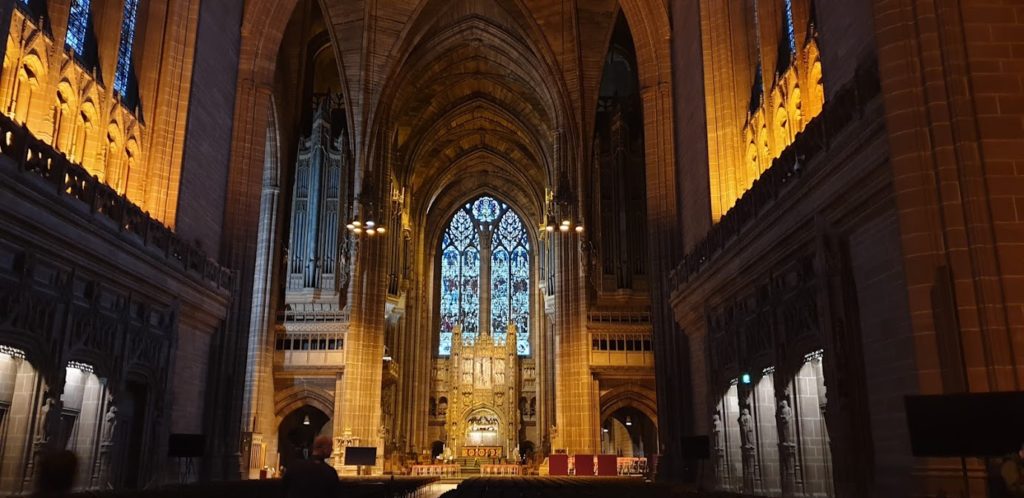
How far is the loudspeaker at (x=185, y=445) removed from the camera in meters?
13.5

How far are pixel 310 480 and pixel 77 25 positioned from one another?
1254 cm

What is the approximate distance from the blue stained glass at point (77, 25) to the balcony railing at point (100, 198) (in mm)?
3167

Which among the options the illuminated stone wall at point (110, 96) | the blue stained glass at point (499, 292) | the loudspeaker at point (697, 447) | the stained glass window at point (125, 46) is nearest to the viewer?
the illuminated stone wall at point (110, 96)

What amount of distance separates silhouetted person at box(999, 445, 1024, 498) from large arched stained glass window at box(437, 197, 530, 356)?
3617 cm

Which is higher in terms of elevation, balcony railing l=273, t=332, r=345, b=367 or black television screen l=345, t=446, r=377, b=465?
balcony railing l=273, t=332, r=345, b=367

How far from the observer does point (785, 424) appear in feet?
35.0

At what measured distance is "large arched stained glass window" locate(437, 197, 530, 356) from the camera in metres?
42.7

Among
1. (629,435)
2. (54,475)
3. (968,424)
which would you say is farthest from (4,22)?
(629,435)

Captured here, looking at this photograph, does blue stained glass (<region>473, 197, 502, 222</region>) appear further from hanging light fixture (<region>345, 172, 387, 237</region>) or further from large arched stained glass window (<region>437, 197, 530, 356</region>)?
hanging light fixture (<region>345, 172, 387, 237</region>)

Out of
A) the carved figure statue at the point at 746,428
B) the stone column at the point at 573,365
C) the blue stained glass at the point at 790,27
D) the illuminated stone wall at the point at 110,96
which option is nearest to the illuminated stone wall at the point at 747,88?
the blue stained glass at the point at 790,27

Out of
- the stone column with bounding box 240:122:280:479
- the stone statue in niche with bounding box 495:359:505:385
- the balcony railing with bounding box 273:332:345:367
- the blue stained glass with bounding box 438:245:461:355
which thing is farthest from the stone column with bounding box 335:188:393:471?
the blue stained glass with bounding box 438:245:461:355

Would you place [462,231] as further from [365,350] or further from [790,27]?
[790,27]

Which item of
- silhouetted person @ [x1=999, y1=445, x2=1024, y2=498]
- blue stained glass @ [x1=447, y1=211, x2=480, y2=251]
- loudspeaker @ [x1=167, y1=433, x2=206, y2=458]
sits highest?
blue stained glass @ [x1=447, y1=211, x2=480, y2=251]

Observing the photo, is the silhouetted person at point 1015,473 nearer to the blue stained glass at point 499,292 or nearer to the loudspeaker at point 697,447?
the loudspeaker at point 697,447
